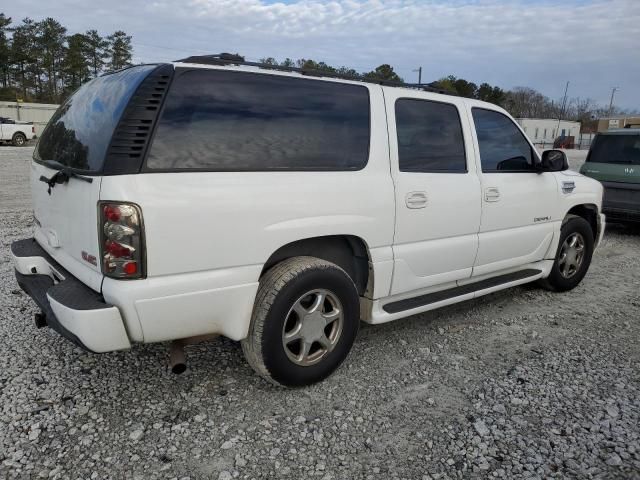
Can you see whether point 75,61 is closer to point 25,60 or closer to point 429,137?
point 25,60

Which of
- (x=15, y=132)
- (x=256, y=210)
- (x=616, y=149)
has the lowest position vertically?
(x=15, y=132)

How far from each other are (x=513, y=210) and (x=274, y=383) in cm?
254

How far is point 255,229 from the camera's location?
2.81 metres

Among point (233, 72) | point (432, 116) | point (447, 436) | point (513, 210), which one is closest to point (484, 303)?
point (513, 210)

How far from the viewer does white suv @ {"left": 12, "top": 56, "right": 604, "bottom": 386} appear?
8.36 feet

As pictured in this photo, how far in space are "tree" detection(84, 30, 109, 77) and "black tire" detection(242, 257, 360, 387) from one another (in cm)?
6141

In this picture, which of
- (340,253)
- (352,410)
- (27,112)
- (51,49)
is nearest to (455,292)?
(340,253)

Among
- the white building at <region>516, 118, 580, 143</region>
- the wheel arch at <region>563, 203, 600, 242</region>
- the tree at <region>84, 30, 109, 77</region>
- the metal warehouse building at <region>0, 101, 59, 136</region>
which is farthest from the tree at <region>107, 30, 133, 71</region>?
the wheel arch at <region>563, 203, 600, 242</region>

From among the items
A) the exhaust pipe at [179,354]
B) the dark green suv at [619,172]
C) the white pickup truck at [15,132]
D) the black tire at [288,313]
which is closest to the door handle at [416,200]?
the black tire at [288,313]

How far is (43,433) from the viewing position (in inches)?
107

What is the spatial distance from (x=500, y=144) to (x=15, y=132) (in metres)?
28.2

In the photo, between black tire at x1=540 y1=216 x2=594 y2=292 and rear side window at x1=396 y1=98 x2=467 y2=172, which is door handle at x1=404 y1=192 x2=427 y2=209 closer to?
rear side window at x1=396 y1=98 x2=467 y2=172

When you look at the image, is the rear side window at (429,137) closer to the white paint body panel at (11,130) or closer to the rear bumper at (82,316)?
the rear bumper at (82,316)

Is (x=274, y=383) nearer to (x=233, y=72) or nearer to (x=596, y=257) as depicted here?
(x=233, y=72)
